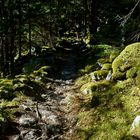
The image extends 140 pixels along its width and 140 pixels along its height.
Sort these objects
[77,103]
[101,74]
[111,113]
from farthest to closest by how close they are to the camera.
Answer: [101,74]
[77,103]
[111,113]

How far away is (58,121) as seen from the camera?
1043cm

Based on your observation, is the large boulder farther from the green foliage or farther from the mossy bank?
the green foliage

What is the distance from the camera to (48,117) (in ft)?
35.1

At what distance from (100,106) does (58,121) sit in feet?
5.62

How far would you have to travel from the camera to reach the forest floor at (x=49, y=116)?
9.36 meters

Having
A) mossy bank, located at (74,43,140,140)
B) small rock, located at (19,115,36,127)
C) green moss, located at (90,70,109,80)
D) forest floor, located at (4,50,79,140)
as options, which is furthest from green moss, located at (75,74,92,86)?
small rock, located at (19,115,36,127)

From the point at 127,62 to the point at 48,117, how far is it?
14.9ft

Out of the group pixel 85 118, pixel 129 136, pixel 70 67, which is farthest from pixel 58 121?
pixel 70 67

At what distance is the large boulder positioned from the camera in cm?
1245

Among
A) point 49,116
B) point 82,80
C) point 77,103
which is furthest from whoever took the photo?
point 82,80

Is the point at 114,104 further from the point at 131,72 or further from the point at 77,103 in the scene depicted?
the point at 131,72

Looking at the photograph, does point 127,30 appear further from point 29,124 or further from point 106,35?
point 29,124

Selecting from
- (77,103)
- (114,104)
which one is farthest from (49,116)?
(114,104)

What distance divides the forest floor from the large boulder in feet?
7.32
